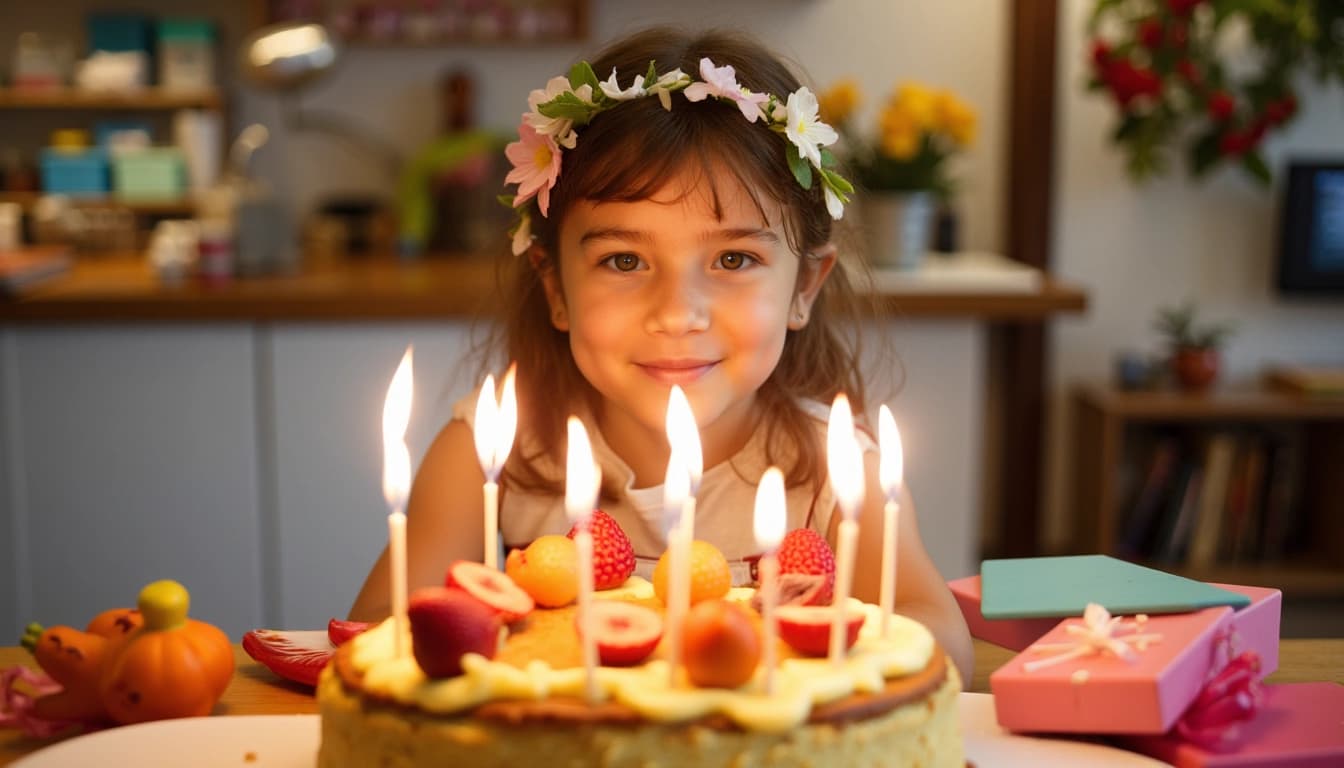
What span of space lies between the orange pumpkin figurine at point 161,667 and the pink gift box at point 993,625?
56 cm

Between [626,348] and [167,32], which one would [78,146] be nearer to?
[167,32]

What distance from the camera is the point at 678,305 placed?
123cm

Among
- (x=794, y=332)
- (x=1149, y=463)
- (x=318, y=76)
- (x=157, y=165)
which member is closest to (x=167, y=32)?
(x=157, y=165)

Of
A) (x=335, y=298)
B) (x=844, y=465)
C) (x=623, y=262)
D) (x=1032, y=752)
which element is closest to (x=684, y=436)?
(x=844, y=465)

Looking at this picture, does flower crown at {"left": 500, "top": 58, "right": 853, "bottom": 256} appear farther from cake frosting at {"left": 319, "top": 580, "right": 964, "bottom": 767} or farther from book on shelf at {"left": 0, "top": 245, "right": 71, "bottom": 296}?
book on shelf at {"left": 0, "top": 245, "right": 71, "bottom": 296}

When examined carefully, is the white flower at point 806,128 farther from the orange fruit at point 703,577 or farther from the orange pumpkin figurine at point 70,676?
the orange pumpkin figurine at point 70,676

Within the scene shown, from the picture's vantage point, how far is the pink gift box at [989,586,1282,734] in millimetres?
887

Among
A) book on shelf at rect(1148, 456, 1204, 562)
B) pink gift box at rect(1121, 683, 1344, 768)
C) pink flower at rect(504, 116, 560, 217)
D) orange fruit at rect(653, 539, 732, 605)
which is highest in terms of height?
pink flower at rect(504, 116, 560, 217)

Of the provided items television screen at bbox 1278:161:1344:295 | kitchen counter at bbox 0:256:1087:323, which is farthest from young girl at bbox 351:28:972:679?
television screen at bbox 1278:161:1344:295

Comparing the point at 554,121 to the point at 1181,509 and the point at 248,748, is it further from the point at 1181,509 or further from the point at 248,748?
the point at 1181,509

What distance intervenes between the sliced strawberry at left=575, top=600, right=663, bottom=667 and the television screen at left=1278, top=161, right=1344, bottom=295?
10.2 feet

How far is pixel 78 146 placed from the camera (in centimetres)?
347

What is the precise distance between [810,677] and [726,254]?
551 mm

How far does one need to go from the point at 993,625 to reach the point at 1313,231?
9.41 feet
